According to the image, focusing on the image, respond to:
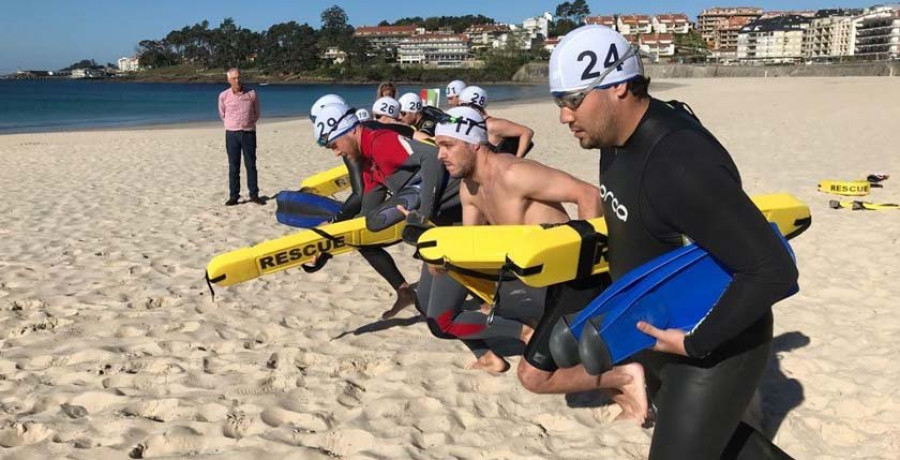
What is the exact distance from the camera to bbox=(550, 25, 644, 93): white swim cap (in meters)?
2.06

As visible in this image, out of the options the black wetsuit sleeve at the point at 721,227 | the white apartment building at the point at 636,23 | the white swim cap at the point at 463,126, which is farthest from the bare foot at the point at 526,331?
the white apartment building at the point at 636,23

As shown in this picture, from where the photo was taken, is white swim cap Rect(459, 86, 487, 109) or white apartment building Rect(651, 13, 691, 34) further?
white apartment building Rect(651, 13, 691, 34)

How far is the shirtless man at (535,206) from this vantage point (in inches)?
138

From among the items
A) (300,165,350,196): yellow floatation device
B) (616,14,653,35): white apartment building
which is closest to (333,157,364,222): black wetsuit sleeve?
(300,165,350,196): yellow floatation device

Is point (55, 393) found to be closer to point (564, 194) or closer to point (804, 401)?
point (564, 194)

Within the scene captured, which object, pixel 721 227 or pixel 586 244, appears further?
pixel 586 244

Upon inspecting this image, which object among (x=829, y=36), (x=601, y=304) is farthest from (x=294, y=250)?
(x=829, y=36)

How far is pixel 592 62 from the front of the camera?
2.06 meters

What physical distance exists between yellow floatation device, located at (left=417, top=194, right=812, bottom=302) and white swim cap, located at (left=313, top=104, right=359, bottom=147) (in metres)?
1.91

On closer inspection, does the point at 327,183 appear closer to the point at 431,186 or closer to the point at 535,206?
the point at 431,186

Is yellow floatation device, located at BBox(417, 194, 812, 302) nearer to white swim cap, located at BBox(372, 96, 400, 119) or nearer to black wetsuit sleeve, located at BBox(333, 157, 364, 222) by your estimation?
black wetsuit sleeve, located at BBox(333, 157, 364, 222)

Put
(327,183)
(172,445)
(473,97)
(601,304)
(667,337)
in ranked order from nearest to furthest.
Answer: (667,337), (601,304), (172,445), (327,183), (473,97)

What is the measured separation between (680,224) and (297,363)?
3.43 m

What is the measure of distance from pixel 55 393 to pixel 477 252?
2770 mm
